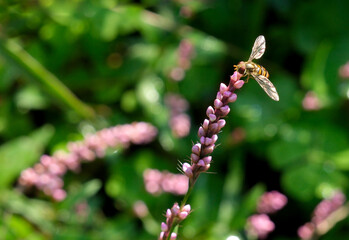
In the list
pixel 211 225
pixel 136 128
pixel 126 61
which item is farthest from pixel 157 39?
pixel 211 225

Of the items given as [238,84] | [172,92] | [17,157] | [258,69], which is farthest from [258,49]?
[172,92]

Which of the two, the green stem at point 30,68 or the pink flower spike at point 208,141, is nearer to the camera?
the pink flower spike at point 208,141

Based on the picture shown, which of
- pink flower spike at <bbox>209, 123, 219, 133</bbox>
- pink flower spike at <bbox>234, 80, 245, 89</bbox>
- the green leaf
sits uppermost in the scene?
the green leaf

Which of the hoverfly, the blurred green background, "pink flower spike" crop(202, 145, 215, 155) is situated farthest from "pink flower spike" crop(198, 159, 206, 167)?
the blurred green background

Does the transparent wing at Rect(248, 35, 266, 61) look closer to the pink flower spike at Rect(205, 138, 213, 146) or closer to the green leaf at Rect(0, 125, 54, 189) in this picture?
the pink flower spike at Rect(205, 138, 213, 146)

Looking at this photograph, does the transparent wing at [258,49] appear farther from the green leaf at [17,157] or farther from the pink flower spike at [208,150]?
the green leaf at [17,157]

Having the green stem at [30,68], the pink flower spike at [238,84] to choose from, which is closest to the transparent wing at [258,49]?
the pink flower spike at [238,84]

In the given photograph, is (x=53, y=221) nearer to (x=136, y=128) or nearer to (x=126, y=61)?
(x=136, y=128)

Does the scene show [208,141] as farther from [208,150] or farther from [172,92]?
[172,92]
